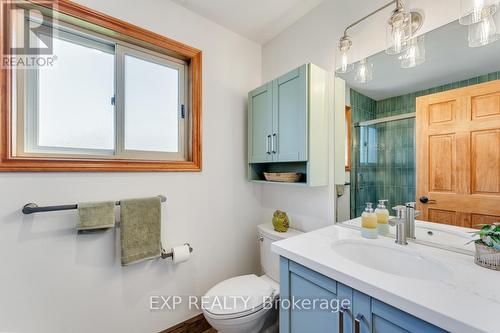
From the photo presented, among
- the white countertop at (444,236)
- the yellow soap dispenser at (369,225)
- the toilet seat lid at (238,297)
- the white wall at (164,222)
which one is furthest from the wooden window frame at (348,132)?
the toilet seat lid at (238,297)

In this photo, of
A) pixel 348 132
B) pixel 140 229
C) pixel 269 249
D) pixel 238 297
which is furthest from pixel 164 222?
pixel 348 132

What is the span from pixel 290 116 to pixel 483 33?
95 centimetres

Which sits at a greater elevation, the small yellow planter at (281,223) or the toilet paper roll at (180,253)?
the small yellow planter at (281,223)

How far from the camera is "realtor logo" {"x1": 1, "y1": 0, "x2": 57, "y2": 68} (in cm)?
107

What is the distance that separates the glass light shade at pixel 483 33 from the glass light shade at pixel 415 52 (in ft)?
0.57

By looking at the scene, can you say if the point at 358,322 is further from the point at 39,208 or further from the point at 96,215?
the point at 39,208

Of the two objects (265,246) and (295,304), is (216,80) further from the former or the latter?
(295,304)

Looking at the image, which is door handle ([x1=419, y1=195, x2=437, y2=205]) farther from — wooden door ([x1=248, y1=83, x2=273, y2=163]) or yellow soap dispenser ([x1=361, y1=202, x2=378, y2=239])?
wooden door ([x1=248, y1=83, x2=273, y2=163])

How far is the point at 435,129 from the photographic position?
3.55 ft

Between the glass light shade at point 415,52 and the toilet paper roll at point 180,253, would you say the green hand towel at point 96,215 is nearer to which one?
the toilet paper roll at point 180,253

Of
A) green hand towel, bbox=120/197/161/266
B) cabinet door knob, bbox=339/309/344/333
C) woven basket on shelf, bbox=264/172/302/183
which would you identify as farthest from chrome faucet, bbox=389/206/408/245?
green hand towel, bbox=120/197/161/266

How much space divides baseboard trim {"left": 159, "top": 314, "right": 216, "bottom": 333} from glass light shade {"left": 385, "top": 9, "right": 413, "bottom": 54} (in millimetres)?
2184

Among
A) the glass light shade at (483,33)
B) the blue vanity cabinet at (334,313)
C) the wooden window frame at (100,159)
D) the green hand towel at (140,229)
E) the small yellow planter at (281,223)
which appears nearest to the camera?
the blue vanity cabinet at (334,313)

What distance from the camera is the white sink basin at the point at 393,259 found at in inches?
35.2
